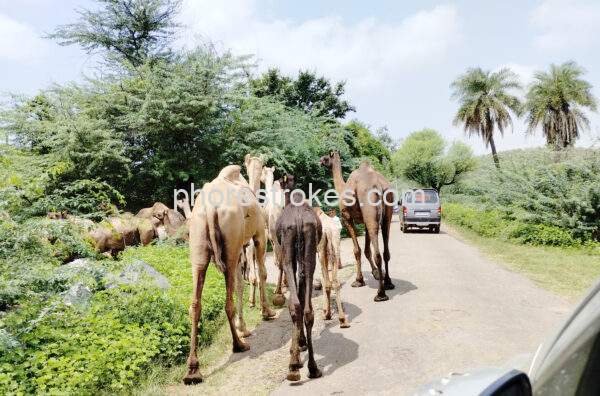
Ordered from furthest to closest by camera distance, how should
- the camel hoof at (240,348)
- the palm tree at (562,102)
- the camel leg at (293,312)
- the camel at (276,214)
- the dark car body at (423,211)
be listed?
the palm tree at (562,102), the dark car body at (423,211), the camel at (276,214), the camel hoof at (240,348), the camel leg at (293,312)

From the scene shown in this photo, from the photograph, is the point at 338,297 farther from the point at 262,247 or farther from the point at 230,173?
the point at 230,173

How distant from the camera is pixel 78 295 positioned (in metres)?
6.02

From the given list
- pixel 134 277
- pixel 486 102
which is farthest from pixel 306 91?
pixel 134 277

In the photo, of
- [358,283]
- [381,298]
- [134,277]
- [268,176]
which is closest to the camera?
[134,277]

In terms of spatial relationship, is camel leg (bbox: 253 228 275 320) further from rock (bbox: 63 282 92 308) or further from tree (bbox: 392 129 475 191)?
tree (bbox: 392 129 475 191)

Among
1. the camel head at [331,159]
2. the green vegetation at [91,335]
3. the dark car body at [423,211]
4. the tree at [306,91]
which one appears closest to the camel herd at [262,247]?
the green vegetation at [91,335]

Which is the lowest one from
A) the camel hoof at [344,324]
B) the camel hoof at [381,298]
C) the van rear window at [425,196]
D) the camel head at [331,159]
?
the camel hoof at [344,324]

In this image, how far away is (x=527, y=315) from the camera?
6594 mm

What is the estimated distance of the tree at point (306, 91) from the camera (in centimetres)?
3030

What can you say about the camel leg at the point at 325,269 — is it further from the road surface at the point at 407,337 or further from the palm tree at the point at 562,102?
the palm tree at the point at 562,102

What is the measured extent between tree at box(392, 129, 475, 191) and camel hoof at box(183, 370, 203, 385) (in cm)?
4398

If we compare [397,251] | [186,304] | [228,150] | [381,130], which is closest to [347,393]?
[186,304]

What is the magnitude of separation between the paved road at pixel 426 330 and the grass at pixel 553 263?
59 cm

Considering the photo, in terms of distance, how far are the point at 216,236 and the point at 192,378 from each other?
70.7 inches
